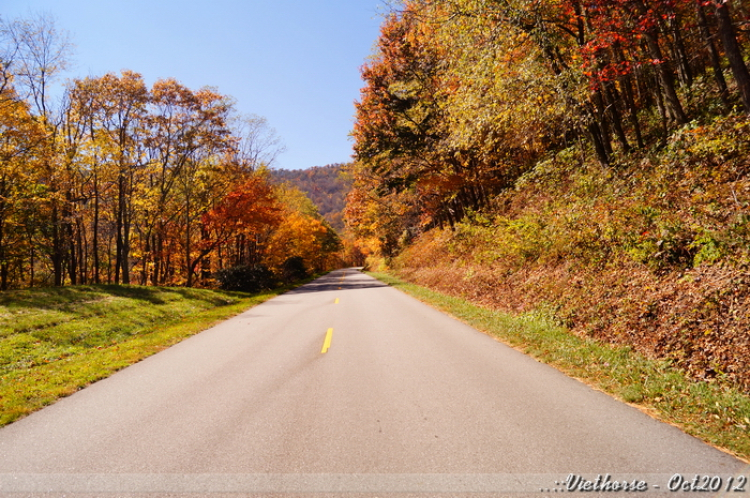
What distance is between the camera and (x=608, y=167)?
11.0 metres

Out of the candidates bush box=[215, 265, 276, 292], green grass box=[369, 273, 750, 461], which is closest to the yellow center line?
green grass box=[369, 273, 750, 461]

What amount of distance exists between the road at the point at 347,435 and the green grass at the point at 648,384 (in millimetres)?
235

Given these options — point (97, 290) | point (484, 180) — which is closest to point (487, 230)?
point (484, 180)

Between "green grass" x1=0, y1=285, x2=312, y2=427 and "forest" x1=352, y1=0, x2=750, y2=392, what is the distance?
870 cm

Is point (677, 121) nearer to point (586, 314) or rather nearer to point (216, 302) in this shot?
point (586, 314)

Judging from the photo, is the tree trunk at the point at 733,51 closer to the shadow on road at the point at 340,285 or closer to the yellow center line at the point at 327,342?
the yellow center line at the point at 327,342

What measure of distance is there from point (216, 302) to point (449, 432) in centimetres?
1644

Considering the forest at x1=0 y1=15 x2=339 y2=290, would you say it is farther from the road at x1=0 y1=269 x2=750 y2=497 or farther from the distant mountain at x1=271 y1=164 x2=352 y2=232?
the distant mountain at x1=271 y1=164 x2=352 y2=232

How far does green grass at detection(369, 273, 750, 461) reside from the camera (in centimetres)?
331

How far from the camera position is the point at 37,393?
5117 millimetres

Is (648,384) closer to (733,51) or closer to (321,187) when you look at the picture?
(733,51)

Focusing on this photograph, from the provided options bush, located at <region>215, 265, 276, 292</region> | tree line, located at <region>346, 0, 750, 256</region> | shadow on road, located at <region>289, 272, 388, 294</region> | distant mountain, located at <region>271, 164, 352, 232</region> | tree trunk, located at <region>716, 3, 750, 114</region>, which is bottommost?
shadow on road, located at <region>289, 272, 388, 294</region>

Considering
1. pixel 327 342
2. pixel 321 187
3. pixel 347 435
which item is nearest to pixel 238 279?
pixel 327 342

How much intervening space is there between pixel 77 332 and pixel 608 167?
16100mm
